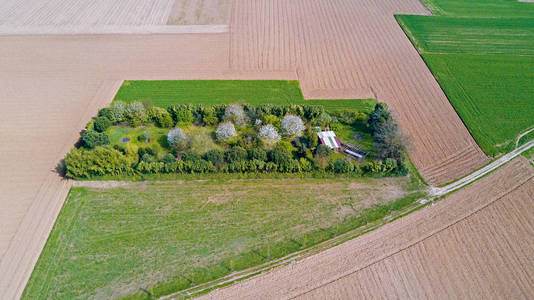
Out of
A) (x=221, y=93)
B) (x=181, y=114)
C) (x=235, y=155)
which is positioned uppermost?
(x=221, y=93)

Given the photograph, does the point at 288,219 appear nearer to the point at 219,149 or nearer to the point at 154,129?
the point at 219,149

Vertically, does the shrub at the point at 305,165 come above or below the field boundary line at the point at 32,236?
above

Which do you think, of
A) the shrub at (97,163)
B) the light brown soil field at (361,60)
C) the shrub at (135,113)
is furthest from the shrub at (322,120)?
the shrub at (97,163)

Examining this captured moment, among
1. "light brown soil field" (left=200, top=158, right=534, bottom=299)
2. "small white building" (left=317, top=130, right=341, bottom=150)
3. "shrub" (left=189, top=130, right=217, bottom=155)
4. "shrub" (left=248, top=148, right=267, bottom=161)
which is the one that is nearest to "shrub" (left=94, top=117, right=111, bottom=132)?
"shrub" (left=189, top=130, right=217, bottom=155)

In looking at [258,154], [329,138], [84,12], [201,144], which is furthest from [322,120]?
[84,12]

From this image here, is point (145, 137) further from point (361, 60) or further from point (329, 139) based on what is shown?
point (361, 60)

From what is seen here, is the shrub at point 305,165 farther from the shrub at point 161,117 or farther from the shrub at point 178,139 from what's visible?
the shrub at point 161,117

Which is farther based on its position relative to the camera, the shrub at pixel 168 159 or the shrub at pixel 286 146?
the shrub at pixel 286 146
